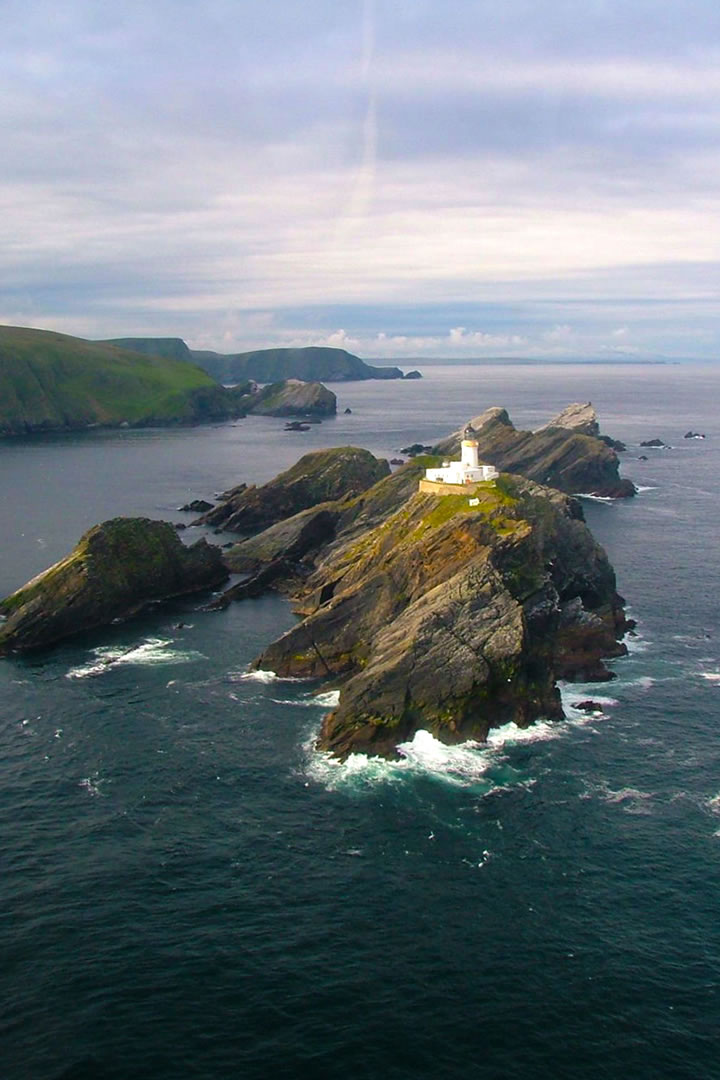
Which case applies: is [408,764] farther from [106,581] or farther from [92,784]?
[106,581]

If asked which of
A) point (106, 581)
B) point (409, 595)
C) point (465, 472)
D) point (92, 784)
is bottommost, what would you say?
point (92, 784)

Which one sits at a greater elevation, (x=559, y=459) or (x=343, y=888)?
(x=559, y=459)

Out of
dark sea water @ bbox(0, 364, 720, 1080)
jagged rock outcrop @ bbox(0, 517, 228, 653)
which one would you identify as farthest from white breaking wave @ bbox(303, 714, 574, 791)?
jagged rock outcrop @ bbox(0, 517, 228, 653)

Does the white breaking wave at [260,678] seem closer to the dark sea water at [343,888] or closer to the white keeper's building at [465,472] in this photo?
the dark sea water at [343,888]

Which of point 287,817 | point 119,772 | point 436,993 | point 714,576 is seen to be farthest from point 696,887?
point 714,576

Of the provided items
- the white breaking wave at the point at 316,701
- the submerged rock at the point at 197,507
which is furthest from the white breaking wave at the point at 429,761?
the submerged rock at the point at 197,507

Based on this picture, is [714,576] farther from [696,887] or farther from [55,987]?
[55,987]

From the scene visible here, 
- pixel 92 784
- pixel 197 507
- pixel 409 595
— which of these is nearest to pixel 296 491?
pixel 197 507
